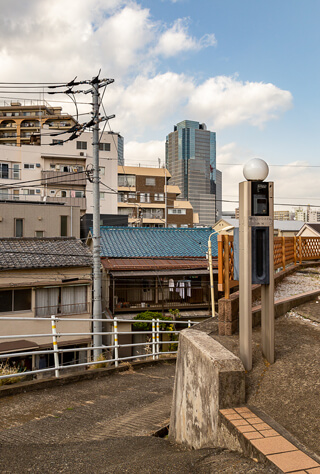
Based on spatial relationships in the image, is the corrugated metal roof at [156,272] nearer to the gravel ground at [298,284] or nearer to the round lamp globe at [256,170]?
the gravel ground at [298,284]

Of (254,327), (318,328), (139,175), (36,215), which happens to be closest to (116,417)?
(254,327)

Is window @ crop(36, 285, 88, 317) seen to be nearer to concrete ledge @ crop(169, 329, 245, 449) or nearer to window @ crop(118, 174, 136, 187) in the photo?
concrete ledge @ crop(169, 329, 245, 449)

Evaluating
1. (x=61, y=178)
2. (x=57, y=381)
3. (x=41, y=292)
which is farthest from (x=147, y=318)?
(x=61, y=178)

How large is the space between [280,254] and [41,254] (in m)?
13.5

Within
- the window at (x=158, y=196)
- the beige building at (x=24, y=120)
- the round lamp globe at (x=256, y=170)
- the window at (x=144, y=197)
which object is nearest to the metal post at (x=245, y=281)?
the round lamp globe at (x=256, y=170)

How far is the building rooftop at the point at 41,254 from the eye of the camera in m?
19.8

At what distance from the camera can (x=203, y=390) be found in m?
3.91

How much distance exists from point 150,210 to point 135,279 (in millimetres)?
35344

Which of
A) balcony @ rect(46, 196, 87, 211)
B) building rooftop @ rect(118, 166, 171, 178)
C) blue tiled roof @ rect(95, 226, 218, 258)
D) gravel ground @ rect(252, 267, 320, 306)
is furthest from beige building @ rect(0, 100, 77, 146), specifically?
gravel ground @ rect(252, 267, 320, 306)

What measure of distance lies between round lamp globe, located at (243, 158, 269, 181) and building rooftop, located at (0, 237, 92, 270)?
55.3ft

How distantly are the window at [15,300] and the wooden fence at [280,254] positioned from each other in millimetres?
12982

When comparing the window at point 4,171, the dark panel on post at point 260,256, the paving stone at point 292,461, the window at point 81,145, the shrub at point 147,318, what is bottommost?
the shrub at point 147,318

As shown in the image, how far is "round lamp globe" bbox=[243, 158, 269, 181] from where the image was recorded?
4.80 m

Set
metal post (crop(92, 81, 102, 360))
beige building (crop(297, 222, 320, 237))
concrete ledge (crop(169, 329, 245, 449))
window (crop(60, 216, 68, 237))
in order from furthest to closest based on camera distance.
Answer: beige building (crop(297, 222, 320, 237)) → window (crop(60, 216, 68, 237)) → metal post (crop(92, 81, 102, 360)) → concrete ledge (crop(169, 329, 245, 449))
